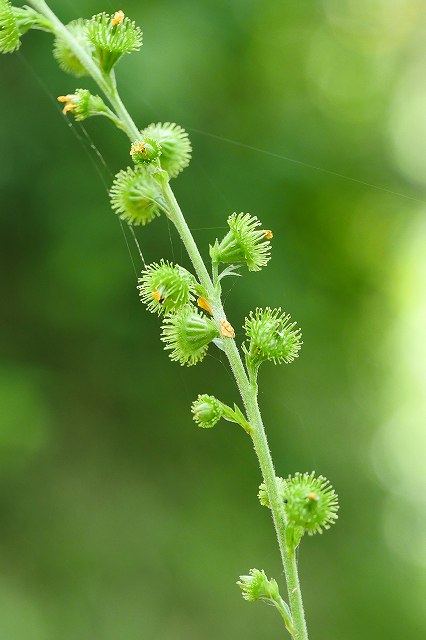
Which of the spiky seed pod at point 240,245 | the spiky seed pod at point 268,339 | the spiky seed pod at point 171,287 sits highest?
the spiky seed pod at point 240,245

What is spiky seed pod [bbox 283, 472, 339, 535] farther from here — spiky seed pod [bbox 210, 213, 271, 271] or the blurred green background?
the blurred green background

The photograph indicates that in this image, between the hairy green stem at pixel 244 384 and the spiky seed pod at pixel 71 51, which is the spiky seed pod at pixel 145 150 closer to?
the hairy green stem at pixel 244 384

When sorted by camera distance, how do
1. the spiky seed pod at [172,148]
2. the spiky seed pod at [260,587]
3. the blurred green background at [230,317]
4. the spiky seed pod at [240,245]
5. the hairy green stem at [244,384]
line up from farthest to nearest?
the blurred green background at [230,317]
the spiky seed pod at [172,148]
the spiky seed pod at [240,245]
the spiky seed pod at [260,587]
the hairy green stem at [244,384]

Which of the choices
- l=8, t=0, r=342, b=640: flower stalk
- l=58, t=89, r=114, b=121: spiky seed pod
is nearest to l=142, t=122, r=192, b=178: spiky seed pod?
l=8, t=0, r=342, b=640: flower stalk

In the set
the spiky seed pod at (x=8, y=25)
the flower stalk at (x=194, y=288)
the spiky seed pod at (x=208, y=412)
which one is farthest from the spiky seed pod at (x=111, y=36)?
the spiky seed pod at (x=208, y=412)

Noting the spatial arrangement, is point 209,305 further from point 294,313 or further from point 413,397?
point 413,397

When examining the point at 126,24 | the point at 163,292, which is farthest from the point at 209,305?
the point at 126,24

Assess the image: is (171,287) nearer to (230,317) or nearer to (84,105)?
(84,105)
